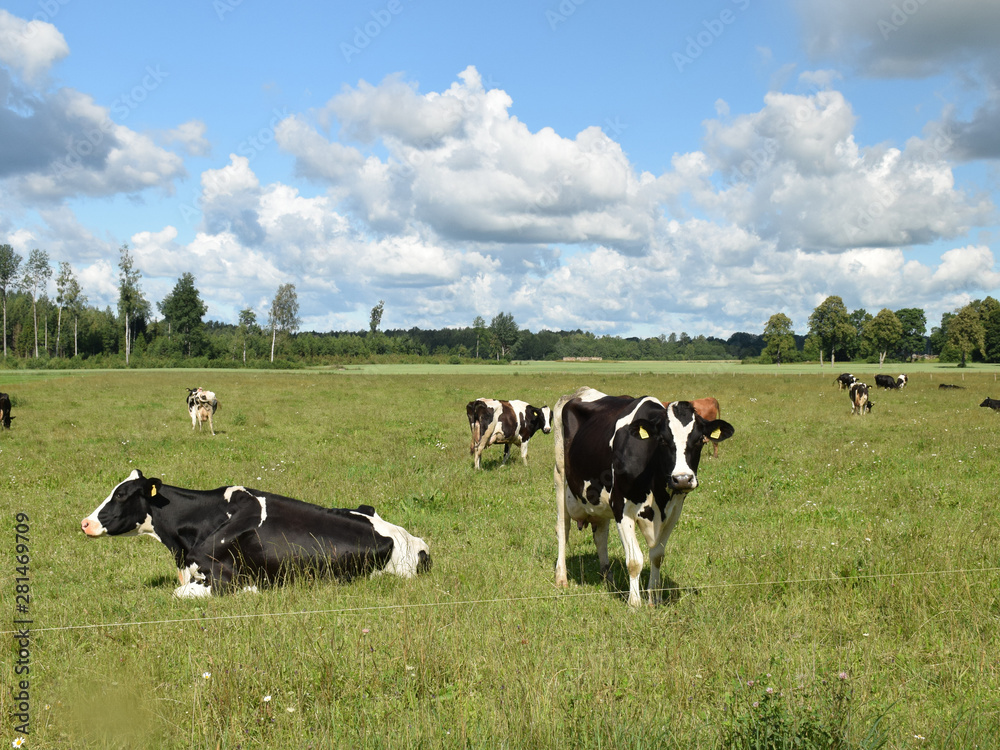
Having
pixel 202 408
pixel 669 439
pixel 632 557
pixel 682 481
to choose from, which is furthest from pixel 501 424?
pixel 682 481

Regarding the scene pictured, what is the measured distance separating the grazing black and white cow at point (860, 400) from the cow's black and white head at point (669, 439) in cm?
2478

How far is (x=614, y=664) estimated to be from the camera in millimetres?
4625

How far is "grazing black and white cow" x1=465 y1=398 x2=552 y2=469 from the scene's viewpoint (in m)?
17.3

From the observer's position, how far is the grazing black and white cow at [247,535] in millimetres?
7348

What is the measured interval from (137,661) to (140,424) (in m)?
21.0

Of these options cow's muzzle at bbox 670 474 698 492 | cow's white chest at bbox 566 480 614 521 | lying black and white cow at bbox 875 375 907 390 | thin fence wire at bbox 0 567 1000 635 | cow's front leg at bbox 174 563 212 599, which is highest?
cow's muzzle at bbox 670 474 698 492

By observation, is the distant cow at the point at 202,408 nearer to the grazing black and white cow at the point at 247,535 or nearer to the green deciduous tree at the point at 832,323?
the grazing black and white cow at the point at 247,535

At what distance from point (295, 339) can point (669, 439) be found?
13765cm

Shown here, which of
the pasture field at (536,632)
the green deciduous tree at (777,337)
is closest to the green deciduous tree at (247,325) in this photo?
the green deciduous tree at (777,337)

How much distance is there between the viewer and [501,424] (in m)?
17.6

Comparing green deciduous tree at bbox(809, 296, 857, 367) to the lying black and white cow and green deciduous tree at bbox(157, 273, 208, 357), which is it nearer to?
the lying black and white cow

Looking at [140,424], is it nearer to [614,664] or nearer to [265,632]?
[265,632]

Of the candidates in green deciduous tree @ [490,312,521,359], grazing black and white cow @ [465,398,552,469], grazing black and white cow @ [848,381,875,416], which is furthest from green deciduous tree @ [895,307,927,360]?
grazing black and white cow @ [465,398,552,469]

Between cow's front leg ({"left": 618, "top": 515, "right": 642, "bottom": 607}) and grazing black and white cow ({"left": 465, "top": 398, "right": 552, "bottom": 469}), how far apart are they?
10.0m
